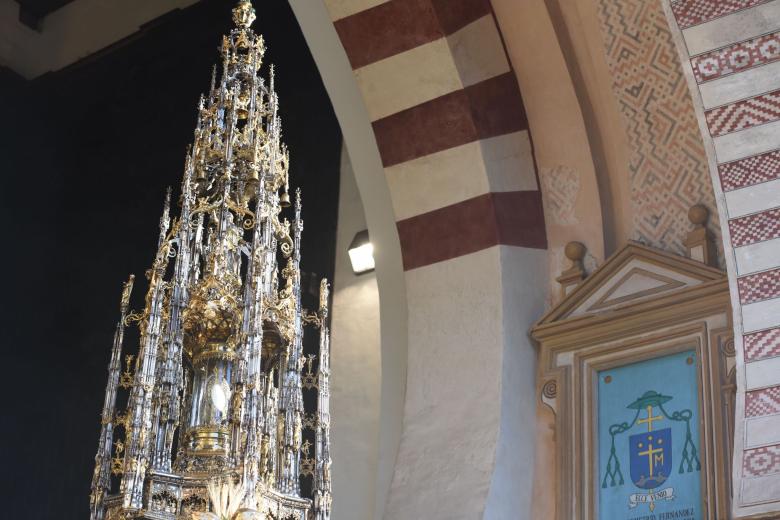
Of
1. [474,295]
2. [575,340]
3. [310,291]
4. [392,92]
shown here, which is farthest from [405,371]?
[310,291]

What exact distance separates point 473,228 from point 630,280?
455 mm

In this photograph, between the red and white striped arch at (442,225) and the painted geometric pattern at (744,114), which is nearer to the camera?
the painted geometric pattern at (744,114)

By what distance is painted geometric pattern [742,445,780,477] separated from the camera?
83.7 inches

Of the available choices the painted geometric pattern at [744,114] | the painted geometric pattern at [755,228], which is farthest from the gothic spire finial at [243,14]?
the painted geometric pattern at [755,228]

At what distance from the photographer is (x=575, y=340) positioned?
2.89m

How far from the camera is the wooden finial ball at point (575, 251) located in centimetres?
300

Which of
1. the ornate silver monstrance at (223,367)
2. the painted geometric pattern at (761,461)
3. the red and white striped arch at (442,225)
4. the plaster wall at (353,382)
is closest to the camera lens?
the painted geometric pattern at (761,461)

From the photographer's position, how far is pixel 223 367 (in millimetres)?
8836

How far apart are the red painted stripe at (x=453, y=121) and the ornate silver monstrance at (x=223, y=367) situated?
4686 mm

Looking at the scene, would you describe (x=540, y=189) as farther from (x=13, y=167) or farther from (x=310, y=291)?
(x=13, y=167)

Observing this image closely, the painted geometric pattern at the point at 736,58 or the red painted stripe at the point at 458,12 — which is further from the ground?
the red painted stripe at the point at 458,12

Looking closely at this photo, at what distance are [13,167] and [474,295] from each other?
9.24 m

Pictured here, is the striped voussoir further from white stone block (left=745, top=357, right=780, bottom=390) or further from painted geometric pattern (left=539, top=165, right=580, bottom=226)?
white stone block (left=745, top=357, right=780, bottom=390)

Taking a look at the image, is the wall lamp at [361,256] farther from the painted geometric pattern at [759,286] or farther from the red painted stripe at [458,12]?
the painted geometric pattern at [759,286]
